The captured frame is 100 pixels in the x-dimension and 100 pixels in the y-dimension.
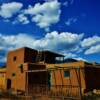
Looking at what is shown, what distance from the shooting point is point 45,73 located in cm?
3703

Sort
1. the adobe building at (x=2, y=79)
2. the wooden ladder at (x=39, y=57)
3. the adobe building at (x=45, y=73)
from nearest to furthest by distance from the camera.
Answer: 1. the adobe building at (x=45, y=73)
2. the adobe building at (x=2, y=79)
3. the wooden ladder at (x=39, y=57)

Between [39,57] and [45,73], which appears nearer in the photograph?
[45,73]

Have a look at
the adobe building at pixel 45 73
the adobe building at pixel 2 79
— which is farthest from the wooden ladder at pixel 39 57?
the adobe building at pixel 2 79

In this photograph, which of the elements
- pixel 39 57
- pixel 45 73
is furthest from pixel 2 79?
pixel 45 73

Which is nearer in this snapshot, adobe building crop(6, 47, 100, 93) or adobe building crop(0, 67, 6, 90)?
adobe building crop(6, 47, 100, 93)

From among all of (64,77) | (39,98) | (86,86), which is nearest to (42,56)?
(64,77)

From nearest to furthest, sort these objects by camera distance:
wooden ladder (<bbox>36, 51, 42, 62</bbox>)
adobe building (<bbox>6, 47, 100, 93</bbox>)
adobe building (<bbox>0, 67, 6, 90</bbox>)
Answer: adobe building (<bbox>6, 47, 100, 93</bbox>) < adobe building (<bbox>0, 67, 6, 90</bbox>) < wooden ladder (<bbox>36, 51, 42, 62</bbox>)

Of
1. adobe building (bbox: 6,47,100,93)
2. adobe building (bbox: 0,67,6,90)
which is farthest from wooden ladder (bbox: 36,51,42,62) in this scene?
adobe building (bbox: 0,67,6,90)

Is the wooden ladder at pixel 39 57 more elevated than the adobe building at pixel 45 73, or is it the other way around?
the wooden ladder at pixel 39 57

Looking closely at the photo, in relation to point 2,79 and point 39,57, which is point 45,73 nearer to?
point 39,57

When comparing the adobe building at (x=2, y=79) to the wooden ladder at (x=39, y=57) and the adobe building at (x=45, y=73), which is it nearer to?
the adobe building at (x=45, y=73)

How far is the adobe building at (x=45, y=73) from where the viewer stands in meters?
31.4

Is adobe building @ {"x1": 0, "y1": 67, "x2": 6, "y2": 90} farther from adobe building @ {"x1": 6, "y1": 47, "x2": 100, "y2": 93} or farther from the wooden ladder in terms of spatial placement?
the wooden ladder

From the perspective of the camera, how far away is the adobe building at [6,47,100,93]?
31.4m
